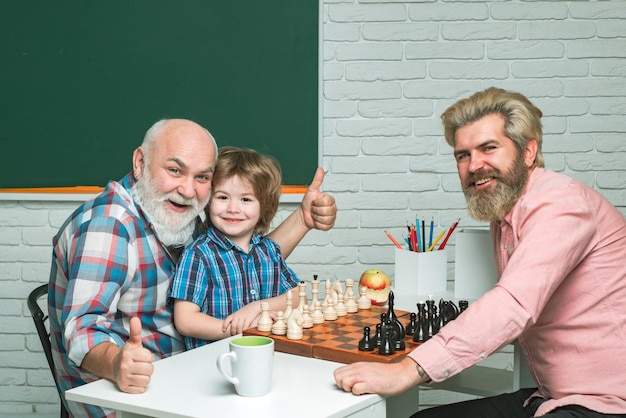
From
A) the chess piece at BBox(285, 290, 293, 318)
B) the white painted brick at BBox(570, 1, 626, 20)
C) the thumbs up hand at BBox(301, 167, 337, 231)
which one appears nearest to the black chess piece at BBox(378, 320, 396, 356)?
the chess piece at BBox(285, 290, 293, 318)

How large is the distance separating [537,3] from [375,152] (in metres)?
0.88

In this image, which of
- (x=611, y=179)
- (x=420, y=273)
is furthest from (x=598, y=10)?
(x=420, y=273)

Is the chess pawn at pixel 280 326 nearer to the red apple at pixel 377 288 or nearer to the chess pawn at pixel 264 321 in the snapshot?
the chess pawn at pixel 264 321

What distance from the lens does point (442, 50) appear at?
331 cm

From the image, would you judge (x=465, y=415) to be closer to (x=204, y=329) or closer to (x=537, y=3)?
(x=204, y=329)

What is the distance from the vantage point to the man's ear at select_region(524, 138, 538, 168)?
2.05 m

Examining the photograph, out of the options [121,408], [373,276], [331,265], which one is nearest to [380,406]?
[121,408]

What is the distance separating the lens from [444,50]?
10.9 ft

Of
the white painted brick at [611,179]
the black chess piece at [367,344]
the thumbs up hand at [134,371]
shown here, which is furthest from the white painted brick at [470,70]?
the thumbs up hand at [134,371]

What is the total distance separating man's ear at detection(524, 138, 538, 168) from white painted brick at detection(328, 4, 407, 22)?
4.57 ft

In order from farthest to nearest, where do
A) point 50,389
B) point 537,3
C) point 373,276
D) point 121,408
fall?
point 50,389
point 537,3
point 373,276
point 121,408

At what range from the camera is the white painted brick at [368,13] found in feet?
10.8

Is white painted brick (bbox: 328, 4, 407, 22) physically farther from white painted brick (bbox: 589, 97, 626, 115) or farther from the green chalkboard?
white painted brick (bbox: 589, 97, 626, 115)

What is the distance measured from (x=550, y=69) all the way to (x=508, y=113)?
1.40m
